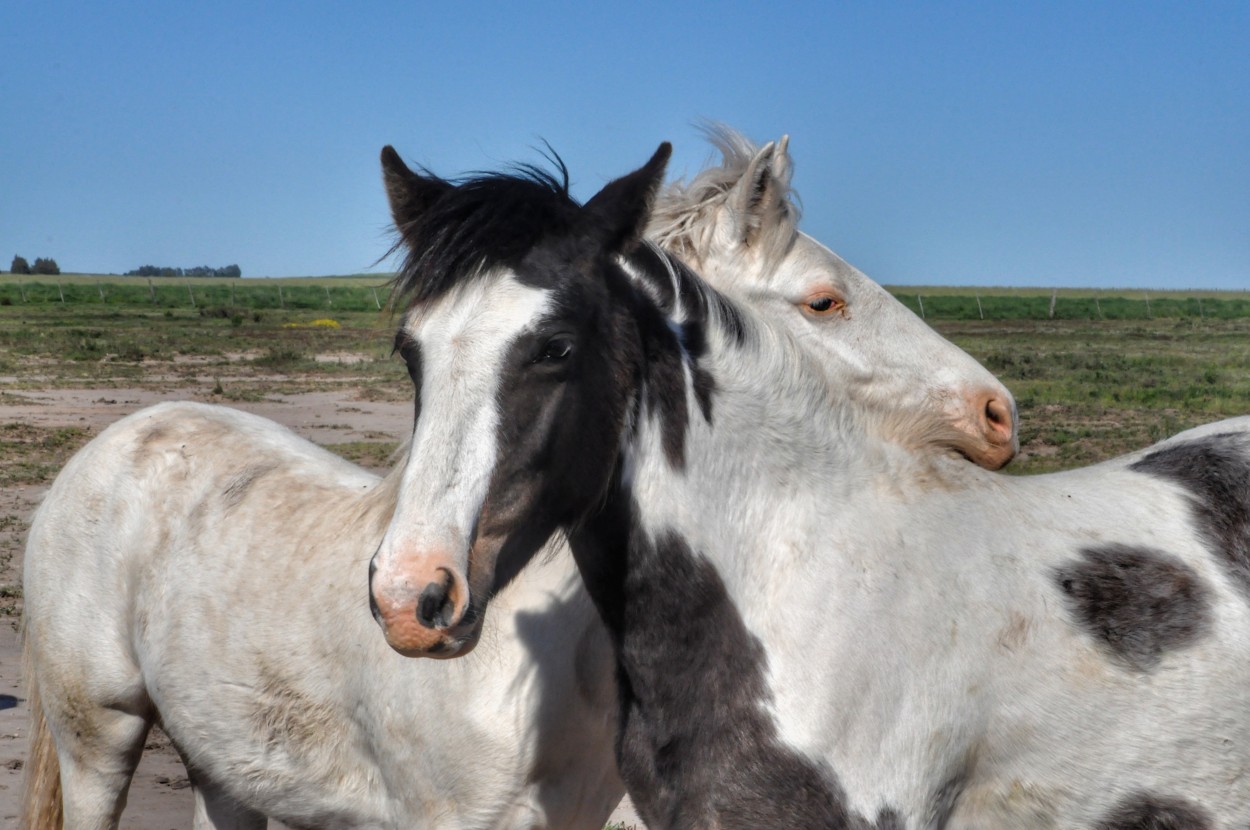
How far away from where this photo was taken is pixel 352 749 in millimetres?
3299

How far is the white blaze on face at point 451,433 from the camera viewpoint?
6.81 feet

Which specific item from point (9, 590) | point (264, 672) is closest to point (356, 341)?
point (9, 590)

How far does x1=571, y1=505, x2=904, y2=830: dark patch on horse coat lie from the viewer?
7.76 ft

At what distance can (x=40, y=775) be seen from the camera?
159 inches

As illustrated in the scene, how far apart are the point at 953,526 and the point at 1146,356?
22.7 m

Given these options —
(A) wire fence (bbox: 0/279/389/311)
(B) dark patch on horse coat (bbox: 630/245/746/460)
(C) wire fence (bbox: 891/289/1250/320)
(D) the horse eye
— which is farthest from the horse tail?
(A) wire fence (bbox: 0/279/389/311)

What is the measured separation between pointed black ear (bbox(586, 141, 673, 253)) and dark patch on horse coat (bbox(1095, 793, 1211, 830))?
1.60 m

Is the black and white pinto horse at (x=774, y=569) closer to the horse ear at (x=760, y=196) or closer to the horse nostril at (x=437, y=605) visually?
the horse nostril at (x=437, y=605)

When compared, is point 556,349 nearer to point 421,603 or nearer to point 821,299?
point 421,603

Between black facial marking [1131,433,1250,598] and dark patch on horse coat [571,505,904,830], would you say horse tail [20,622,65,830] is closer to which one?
dark patch on horse coat [571,505,904,830]

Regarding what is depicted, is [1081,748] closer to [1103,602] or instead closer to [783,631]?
[1103,602]

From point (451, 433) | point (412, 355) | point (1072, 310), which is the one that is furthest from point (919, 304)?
point (451, 433)

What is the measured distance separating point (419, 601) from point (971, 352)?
23548mm

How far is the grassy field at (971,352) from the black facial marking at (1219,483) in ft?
6.72
